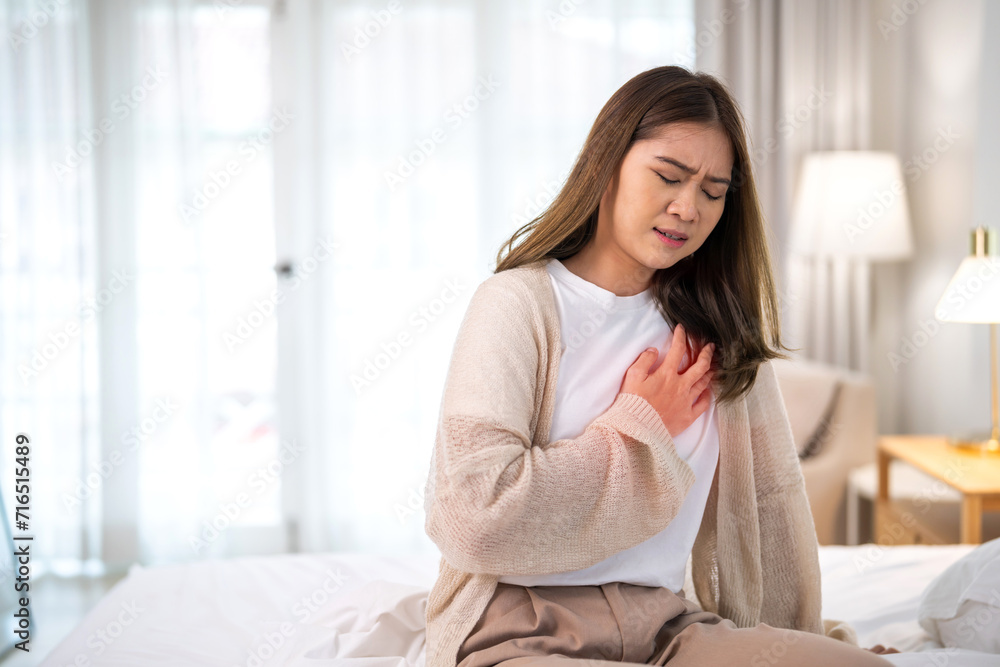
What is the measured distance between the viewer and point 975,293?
80.6 inches

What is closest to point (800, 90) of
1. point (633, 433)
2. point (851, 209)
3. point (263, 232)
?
point (851, 209)

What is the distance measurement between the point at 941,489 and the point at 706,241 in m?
1.52

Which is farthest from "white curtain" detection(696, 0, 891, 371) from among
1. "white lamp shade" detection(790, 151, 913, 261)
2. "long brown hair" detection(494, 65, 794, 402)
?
"long brown hair" detection(494, 65, 794, 402)

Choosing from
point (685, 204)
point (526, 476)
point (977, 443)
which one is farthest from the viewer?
point (977, 443)

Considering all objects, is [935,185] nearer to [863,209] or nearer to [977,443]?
[863,209]

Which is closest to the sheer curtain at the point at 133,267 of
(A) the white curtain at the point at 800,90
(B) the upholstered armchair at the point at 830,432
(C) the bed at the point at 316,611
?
(C) the bed at the point at 316,611

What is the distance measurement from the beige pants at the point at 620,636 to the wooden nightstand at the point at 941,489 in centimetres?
119

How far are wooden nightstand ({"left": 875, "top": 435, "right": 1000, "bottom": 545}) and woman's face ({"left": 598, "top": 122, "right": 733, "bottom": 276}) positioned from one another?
1299 millimetres

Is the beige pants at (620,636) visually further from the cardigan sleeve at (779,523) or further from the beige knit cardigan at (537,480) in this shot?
the cardigan sleeve at (779,523)

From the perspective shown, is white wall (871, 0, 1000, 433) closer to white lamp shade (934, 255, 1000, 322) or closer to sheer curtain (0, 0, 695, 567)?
white lamp shade (934, 255, 1000, 322)

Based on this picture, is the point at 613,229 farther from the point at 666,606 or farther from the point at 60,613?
the point at 60,613

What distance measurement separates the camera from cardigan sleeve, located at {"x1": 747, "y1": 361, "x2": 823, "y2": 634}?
1180 mm

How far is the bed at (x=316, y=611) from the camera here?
119cm

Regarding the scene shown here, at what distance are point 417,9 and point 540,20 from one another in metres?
0.48
